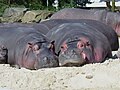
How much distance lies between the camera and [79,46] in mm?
6820

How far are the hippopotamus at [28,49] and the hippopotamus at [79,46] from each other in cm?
20

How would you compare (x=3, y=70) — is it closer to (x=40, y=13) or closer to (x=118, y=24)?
(x=118, y=24)

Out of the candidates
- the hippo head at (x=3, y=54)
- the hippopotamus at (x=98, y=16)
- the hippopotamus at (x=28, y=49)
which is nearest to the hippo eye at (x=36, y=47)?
the hippopotamus at (x=28, y=49)

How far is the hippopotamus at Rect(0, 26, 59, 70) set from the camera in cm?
658

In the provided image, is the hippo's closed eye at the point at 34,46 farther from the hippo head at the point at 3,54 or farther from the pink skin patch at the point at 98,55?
the pink skin patch at the point at 98,55

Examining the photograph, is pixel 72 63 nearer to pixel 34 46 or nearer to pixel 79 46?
pixel 79 46

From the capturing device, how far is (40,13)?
19.0m

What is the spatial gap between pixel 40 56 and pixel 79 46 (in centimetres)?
64

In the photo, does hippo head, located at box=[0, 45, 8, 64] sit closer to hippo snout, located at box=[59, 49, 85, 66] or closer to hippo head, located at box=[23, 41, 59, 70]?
hippo head, located at box=[23, 41, 59, 70]

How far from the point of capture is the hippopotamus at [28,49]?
658cm

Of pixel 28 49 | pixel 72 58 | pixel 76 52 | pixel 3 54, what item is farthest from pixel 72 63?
pixel 3 54

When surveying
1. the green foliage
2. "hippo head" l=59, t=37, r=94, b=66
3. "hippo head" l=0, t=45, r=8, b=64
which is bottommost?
the green foliage

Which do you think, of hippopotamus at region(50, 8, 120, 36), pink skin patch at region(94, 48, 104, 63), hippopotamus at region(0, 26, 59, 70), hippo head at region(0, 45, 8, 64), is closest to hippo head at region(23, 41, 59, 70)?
hippopotamus at region(0, 26, 59, 70)

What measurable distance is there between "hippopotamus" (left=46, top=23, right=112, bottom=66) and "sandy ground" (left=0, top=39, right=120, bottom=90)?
0.27 m
